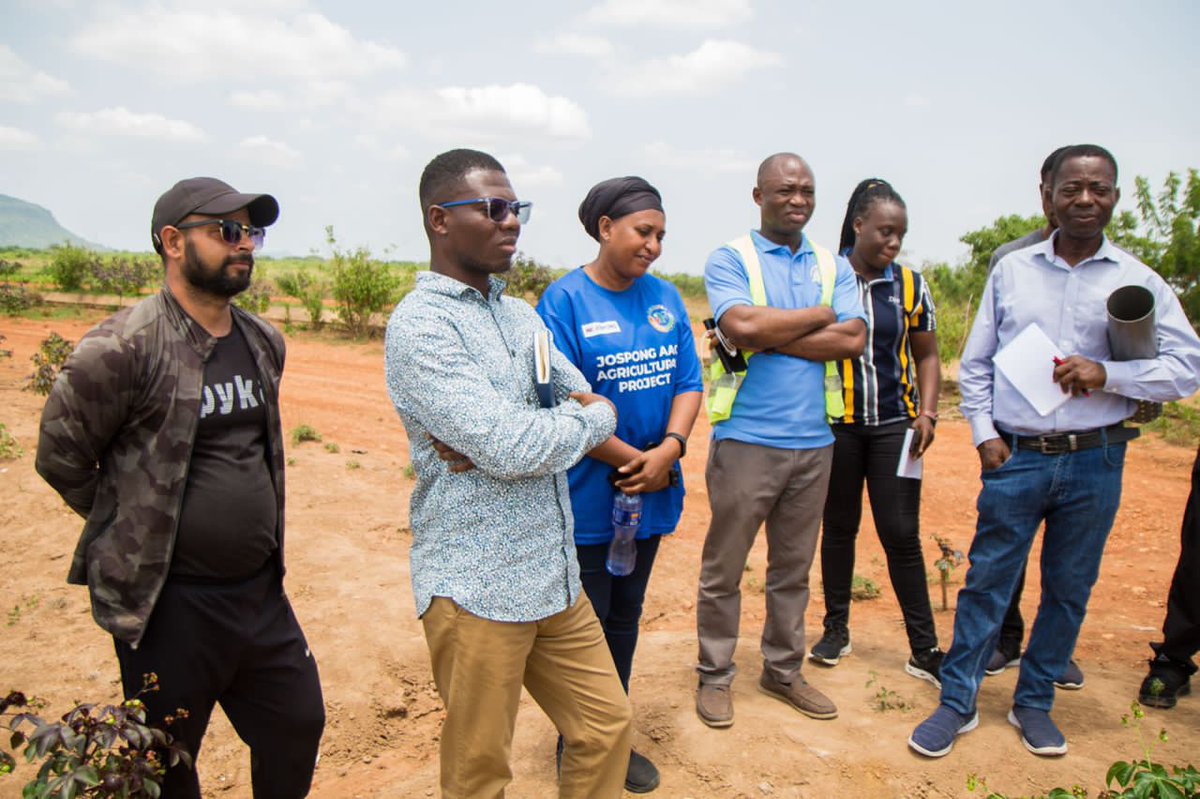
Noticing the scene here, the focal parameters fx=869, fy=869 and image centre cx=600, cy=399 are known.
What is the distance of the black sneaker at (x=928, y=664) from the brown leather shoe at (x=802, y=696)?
1.68ft

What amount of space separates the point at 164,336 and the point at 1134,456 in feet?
29.2

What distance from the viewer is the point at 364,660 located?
4.25 meters

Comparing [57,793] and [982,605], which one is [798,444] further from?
[57,793]

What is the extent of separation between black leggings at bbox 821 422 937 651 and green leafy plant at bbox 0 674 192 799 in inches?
105

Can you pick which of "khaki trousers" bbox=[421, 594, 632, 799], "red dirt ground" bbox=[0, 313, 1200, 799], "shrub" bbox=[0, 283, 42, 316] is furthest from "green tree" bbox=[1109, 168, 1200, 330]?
"shrub" bbox=[0, 283, 42, 316]

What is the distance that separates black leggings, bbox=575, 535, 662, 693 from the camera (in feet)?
9.63

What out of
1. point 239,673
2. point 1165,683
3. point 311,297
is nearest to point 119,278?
point 311,297

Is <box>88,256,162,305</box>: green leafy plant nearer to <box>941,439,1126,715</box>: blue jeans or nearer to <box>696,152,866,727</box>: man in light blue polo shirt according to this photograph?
Result: <box>696,152,866,727</box>: man in light blue polo shirt

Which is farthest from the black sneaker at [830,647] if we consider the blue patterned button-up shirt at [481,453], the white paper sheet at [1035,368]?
the blue patterned button-up shirt at [481,453]

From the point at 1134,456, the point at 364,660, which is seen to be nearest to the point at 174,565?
the point at 364,660

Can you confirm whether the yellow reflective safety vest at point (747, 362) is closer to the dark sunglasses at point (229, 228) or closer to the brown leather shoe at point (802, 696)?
the brown leather shoe at point (802, 696)

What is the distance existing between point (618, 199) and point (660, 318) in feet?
1.45

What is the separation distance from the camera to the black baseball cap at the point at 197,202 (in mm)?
2391

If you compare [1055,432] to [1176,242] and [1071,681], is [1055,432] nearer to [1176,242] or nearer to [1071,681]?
[1071,681]
